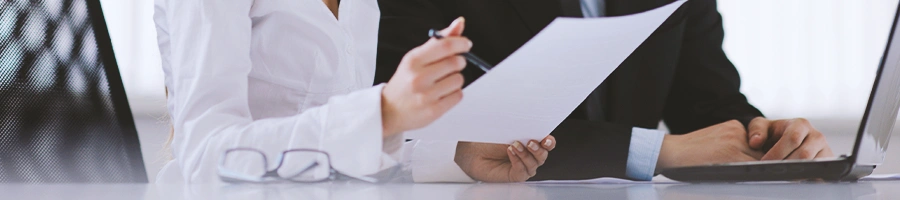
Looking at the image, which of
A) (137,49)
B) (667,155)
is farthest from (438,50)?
(137,49)

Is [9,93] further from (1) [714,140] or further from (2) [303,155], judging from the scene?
(1) [714,140]

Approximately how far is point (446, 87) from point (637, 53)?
2.48 ft

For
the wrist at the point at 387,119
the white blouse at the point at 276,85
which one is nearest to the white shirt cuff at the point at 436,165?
the white blouse at the point at 276,85

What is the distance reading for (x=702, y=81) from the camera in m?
1.09

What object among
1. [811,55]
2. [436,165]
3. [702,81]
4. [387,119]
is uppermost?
[387,119]

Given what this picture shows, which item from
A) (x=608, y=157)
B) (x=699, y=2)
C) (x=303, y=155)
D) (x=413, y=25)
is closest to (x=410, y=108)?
(x=303, y=155)

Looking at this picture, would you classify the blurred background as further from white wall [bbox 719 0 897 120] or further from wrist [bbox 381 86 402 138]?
wrist [bbox 381 86 402 138]

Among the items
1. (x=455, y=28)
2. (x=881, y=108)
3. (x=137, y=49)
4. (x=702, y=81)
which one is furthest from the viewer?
(x=137, y=49)

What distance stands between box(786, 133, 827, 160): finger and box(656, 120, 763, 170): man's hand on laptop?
0.16 ft

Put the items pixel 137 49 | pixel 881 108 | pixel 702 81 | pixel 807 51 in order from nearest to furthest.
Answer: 1. pixel 881 108
2. pixel 702 81
3. pixel 137 49
4. pixel 807 51

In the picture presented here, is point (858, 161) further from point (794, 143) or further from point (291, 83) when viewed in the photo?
point (291, 83)

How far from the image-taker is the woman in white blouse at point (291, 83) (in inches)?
17.5

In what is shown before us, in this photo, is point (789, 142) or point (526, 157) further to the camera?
point (789, 142)

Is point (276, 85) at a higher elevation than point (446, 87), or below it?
below
